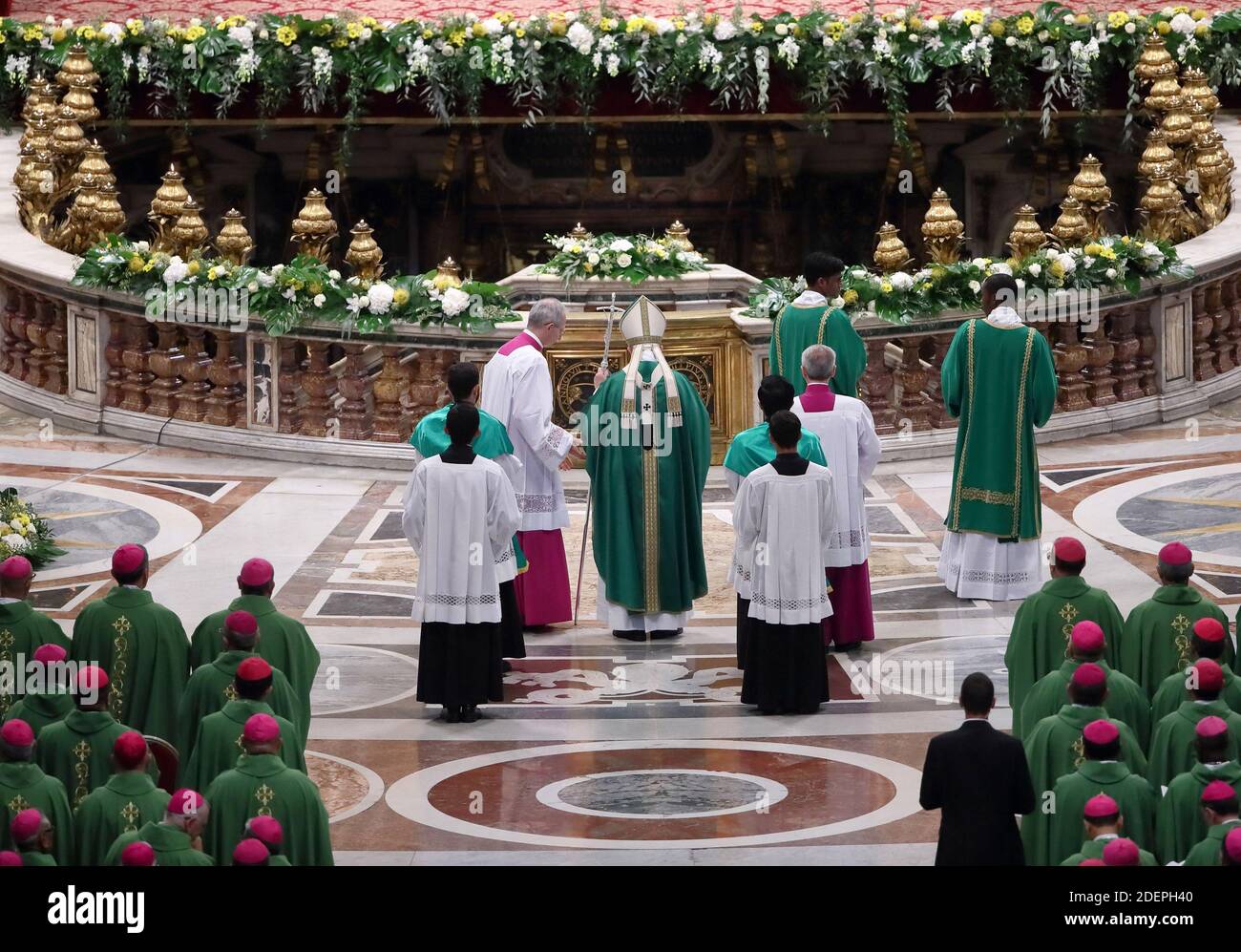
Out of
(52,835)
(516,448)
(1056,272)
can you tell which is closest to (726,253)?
(1056,272)

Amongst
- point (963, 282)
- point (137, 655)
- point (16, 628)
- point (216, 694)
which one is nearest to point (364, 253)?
point (963, 282)

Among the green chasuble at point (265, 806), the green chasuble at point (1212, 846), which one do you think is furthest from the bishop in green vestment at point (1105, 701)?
the green chasuble at point (265, 806)

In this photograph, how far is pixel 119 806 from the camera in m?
8.22

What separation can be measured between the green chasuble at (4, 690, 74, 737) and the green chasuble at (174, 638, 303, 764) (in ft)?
2.00

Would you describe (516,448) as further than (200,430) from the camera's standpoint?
No

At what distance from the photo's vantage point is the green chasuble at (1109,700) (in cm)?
921

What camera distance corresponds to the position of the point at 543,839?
9773 millimetres

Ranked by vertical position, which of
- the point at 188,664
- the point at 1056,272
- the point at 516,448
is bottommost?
the point at 188,664

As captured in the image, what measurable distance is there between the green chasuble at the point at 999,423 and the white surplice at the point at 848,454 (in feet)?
3.18

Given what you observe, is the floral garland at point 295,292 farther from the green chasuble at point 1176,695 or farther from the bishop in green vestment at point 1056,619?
the green chasuble at point 1176,695

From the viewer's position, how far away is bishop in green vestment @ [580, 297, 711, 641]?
1259 centimetres
